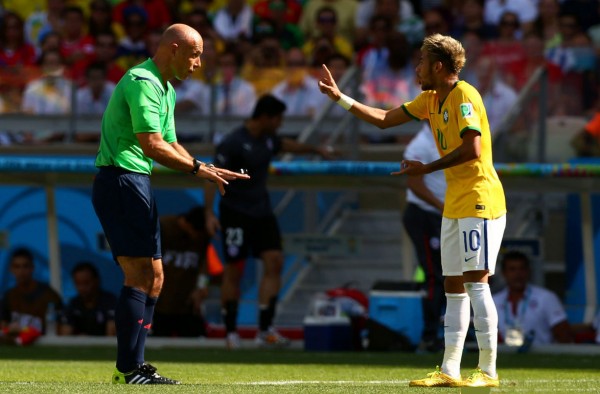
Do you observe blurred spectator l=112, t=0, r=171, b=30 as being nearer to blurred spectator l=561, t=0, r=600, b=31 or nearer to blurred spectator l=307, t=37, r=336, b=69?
blurred spectator l=307, t=37, r=336, b=69

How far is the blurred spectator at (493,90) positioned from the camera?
44.8 feet

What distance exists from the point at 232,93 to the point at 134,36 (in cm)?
357

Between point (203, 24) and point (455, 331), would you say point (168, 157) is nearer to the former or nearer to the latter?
point (455, 331)

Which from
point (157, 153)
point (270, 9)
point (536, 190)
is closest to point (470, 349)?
point (536, 190)

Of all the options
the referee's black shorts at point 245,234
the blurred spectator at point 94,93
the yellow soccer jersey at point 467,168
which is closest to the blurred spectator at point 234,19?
the blurred spectator at point 94,93

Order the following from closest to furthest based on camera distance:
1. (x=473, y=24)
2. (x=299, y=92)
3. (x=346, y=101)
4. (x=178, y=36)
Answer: (x=178, y=36), (x=346, y=101), (x=299, y=92), (x=473, y=24)

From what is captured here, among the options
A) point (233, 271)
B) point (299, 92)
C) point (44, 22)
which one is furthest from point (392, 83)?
point (44, 22)

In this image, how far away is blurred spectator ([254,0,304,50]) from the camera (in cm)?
1720

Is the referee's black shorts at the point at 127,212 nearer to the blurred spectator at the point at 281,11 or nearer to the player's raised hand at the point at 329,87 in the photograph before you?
the player's raised hand at the point at 329,87

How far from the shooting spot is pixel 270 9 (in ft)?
58.8

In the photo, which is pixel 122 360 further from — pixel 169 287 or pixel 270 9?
pixel 270 9

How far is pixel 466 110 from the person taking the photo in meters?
7.51

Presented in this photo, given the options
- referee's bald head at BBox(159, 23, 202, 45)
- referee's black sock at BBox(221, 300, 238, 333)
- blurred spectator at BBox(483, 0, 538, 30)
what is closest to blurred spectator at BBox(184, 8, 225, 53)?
blurred spectator at BBox(483, 0, 538, 30)

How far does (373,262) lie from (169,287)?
249 centimetres
